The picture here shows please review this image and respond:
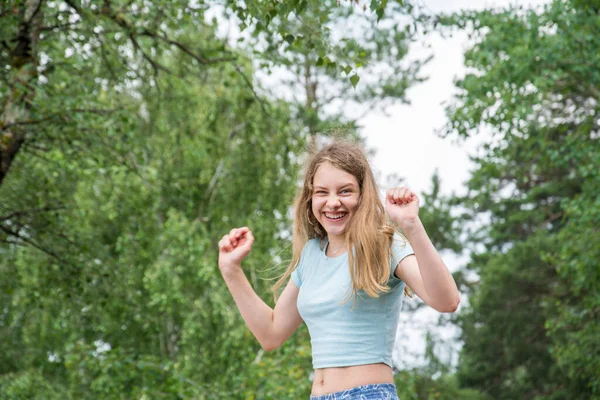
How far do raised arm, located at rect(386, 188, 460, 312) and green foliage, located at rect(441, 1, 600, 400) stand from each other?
701 centimetres

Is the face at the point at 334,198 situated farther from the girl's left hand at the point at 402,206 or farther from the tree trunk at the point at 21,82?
the tree trunk at the point at 21,82

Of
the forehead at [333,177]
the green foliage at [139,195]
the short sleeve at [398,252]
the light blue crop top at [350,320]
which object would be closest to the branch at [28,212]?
the green foliage at [139,195]

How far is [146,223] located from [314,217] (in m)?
11.3

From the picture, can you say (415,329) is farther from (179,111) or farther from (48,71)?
(48,71)

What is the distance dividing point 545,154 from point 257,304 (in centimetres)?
864

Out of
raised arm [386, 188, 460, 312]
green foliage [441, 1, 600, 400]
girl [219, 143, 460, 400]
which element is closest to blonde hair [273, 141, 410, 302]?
girl [219, 143, 460, 400]

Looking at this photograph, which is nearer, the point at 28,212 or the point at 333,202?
the point at 333,202

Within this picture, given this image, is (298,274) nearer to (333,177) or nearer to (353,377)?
(333,177)

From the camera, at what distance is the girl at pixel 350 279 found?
2.20 metres

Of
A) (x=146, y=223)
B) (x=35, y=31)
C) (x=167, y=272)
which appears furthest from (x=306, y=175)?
(x=146, y=223)

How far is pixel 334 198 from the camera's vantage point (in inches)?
99.3

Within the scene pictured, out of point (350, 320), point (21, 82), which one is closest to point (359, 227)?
point (350, 320)

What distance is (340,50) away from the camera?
4.50 meters

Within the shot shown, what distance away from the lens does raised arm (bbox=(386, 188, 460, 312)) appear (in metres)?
2.15
